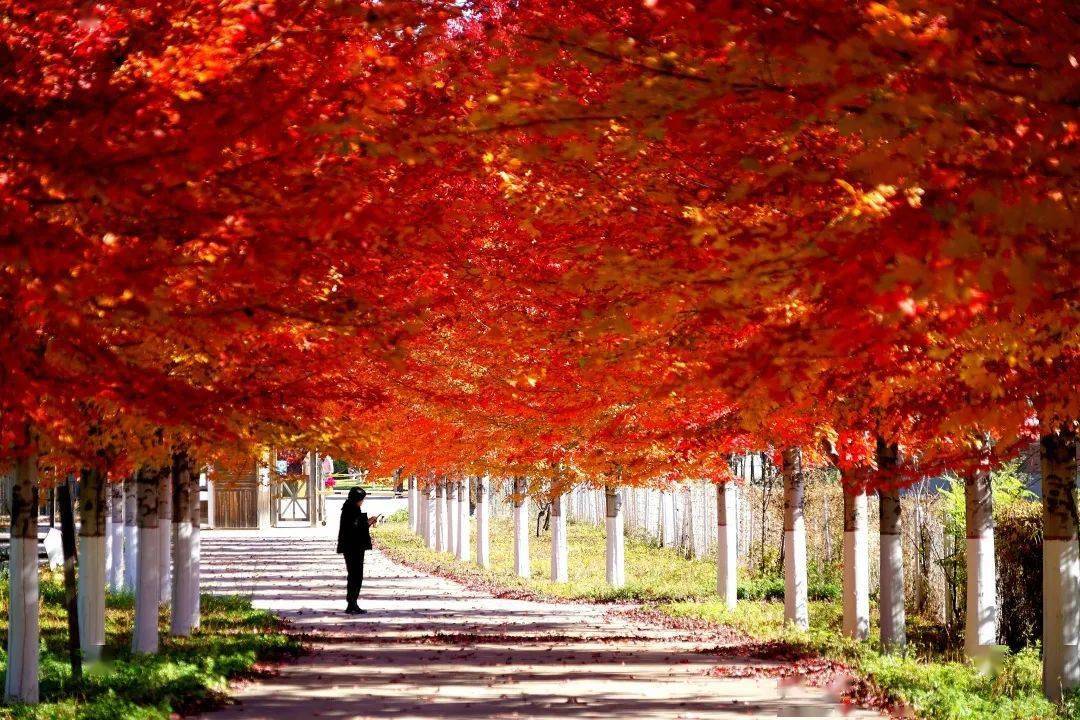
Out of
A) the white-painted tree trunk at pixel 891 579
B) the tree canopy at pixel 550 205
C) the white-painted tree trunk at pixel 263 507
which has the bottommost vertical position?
the white-painted tree trunk at pixel 263 507

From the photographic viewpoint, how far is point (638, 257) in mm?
8914

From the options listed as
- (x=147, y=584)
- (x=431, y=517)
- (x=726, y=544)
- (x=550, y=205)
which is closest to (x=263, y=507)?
(x=431, y=517)

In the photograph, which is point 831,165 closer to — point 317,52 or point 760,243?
point 760,243

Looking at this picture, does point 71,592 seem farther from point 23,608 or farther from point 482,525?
point 482,525

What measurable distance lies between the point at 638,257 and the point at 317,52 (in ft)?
8.74

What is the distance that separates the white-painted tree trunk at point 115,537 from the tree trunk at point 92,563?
11.2 m

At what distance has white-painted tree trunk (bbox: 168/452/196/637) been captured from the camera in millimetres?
17030

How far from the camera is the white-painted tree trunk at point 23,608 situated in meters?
10.9

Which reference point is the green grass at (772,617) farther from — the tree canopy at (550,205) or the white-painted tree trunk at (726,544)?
the tree canopy at (550,205)

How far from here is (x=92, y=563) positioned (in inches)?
539

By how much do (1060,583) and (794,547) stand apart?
7.30 meters

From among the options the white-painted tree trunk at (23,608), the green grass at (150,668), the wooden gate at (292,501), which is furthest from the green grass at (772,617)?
the wooden gate at (292,501)

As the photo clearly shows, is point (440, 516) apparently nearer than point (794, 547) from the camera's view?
No

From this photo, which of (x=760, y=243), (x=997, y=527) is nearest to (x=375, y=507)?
(x=997, y=527)
